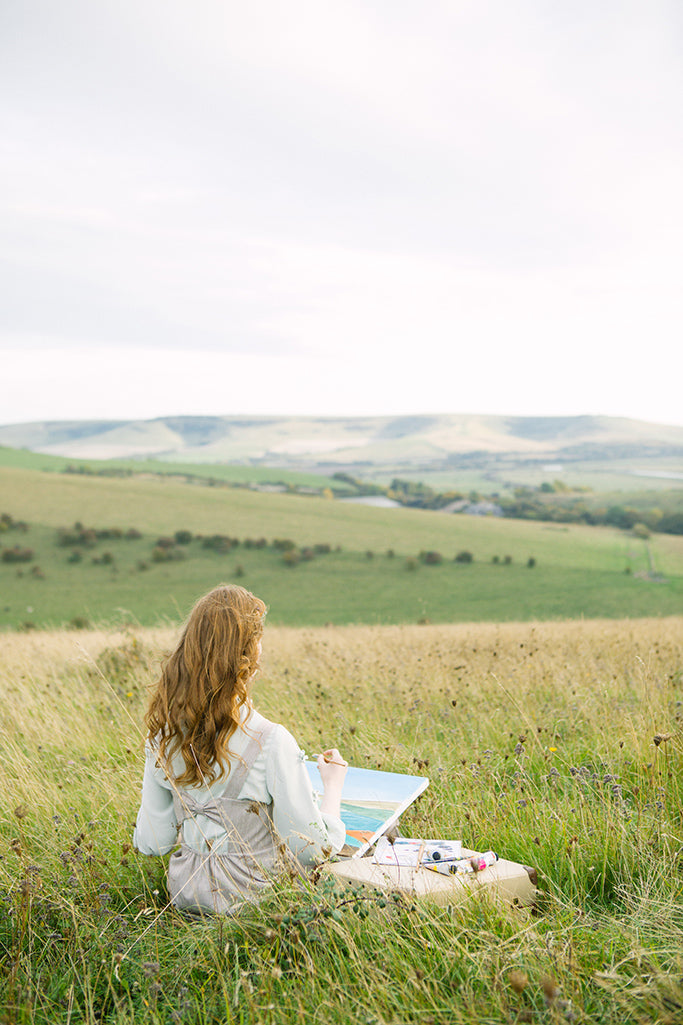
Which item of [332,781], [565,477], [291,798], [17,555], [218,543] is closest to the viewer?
[291,798]

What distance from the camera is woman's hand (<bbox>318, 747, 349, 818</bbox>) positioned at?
2959mm

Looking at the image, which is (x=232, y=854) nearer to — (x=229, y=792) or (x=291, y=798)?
(x=229, y=792)

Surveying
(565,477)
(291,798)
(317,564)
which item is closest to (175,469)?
(317,564)

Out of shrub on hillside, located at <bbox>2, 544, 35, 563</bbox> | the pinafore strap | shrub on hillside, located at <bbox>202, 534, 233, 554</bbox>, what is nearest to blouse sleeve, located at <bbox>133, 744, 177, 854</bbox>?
the pinafore strap

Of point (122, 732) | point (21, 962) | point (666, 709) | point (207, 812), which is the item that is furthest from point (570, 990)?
point (122, 732)

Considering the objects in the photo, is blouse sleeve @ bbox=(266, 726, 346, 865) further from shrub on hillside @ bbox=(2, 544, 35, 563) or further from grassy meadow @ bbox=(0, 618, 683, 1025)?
shrub on hillside @ bbox=(2, 544, 35, 563)

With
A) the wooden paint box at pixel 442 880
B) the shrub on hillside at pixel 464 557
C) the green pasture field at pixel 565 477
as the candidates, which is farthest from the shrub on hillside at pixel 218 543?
the green pasture field at pixel 565 477

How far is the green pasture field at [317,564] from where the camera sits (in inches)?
1661

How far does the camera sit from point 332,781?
298 cm

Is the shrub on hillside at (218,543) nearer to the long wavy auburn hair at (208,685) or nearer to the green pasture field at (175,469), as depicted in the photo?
the green pasture field at (175,469)

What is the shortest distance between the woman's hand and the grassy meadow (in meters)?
0.39

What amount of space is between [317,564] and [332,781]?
166 feet

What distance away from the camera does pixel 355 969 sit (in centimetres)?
230

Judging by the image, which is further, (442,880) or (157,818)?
(157,818)
